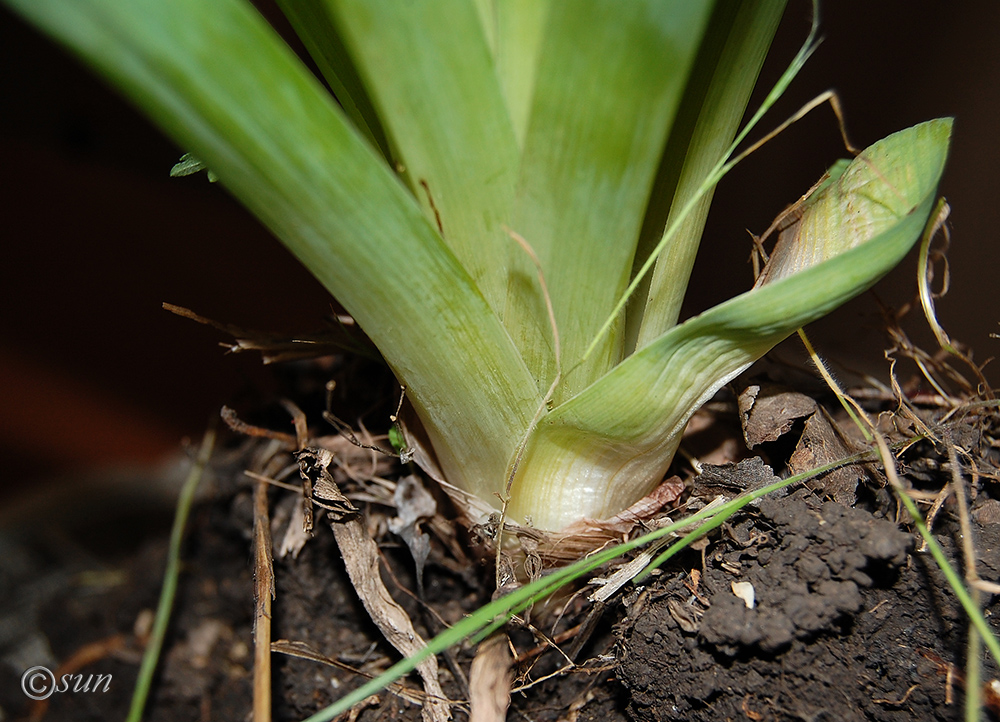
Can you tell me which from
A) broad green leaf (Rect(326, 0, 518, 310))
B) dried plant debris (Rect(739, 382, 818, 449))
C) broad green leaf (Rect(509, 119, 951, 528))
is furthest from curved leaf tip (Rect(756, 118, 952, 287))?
broad green leaf (Rect(326, 0, 518, 310))

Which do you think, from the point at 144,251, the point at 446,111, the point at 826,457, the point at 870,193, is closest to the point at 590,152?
the point at 446,111

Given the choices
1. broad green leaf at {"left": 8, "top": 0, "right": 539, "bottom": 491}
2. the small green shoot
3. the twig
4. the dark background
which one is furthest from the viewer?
the dark background

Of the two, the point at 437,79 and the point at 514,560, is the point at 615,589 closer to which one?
the point at 514,560

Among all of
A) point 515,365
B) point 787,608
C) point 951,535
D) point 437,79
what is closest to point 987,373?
point 951,535

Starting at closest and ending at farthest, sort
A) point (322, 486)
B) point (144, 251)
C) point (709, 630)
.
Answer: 1. point (709, 630)
2. point (322, 486)
3. point (144, 251)

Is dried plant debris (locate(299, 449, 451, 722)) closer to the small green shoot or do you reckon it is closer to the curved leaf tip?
the small green shoot

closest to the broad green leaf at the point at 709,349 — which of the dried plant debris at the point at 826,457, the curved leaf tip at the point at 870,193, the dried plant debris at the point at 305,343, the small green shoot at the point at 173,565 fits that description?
the curved leaf tip at the point at 870,193

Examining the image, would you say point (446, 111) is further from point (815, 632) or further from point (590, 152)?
point (815, 632)
